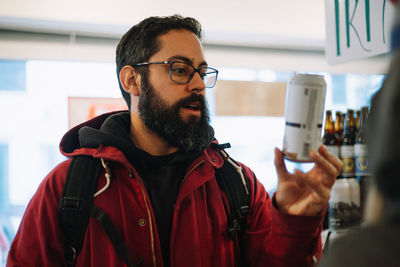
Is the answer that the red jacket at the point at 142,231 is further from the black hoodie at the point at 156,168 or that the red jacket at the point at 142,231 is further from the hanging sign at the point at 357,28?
the hanging sign at the point at 357,28

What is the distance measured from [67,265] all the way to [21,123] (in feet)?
4.97

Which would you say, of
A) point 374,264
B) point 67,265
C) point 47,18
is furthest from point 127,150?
point 47,18

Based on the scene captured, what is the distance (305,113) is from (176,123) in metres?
0.69

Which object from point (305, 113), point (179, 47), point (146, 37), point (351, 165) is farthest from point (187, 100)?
point (351, 165)

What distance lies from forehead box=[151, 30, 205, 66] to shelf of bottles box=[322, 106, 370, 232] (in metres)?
0.90

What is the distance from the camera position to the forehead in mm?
1405

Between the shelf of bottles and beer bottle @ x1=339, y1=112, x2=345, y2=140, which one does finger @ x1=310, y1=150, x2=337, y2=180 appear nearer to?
the shelf of bottles

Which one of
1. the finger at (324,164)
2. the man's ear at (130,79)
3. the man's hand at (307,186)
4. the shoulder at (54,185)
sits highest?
the man's ear at (130,79)

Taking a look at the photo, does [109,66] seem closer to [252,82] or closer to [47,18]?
[47,18]

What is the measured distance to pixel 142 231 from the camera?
3.66 ft

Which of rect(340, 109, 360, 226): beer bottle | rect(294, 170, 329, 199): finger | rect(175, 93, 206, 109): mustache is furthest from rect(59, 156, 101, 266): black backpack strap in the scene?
rect(340, 109, 360, 226): beer bottle

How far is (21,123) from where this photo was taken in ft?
7.51

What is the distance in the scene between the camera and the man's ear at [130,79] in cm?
150

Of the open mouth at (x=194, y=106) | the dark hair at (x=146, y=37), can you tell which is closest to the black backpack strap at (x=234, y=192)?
the open mouth at (x=194, y=106)
